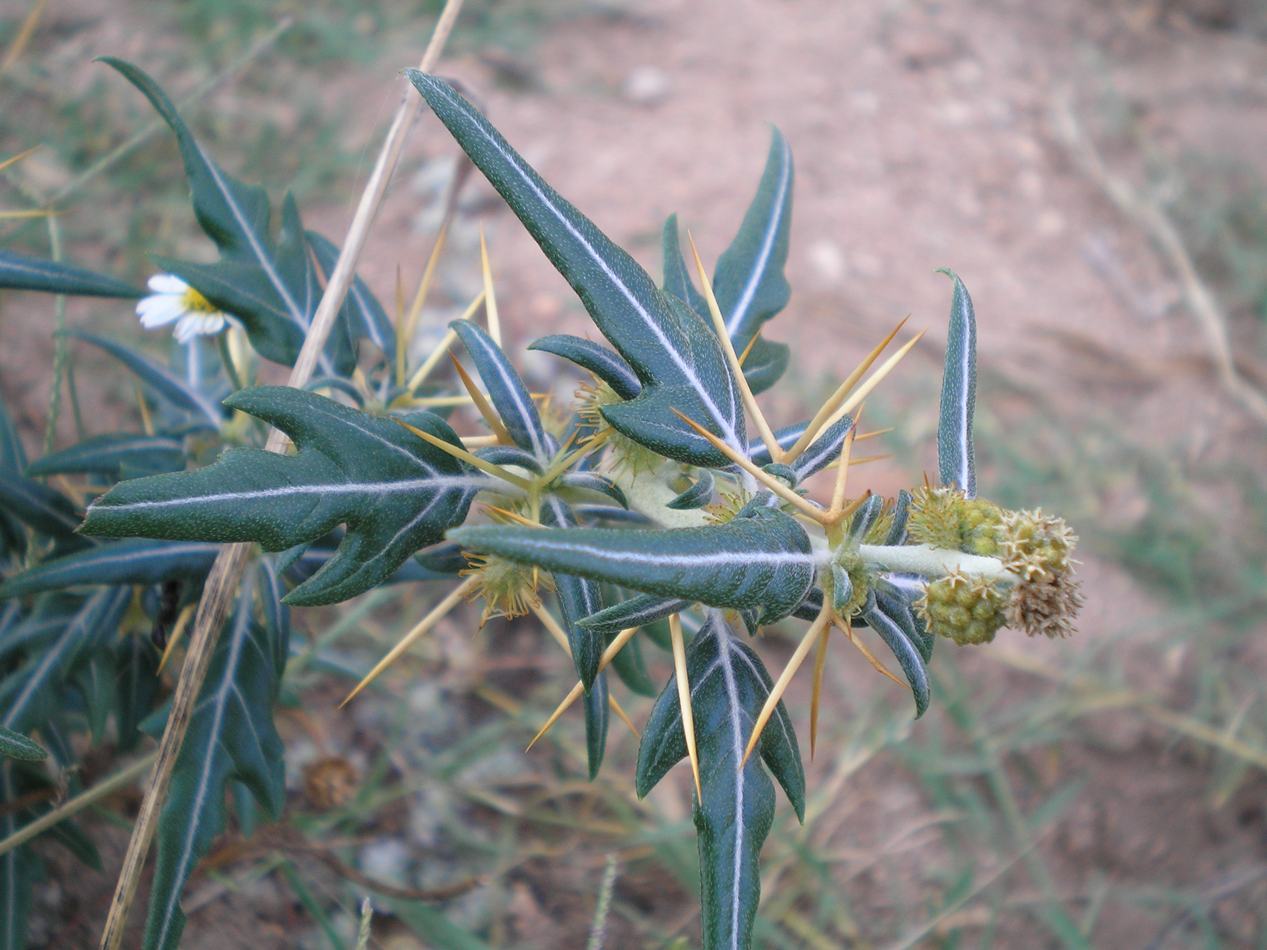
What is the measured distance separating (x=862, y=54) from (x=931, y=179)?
642mm

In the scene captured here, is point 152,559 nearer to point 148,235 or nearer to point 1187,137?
point 148,235

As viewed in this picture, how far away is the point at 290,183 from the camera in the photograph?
2.82 m

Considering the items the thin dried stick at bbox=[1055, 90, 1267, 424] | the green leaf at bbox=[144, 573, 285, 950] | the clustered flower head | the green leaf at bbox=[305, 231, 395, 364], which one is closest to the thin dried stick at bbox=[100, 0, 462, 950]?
the green leaf at bbox=[144, 573, 285, 950]

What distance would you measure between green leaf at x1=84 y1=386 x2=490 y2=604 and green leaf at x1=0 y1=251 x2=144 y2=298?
46cm

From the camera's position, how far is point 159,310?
1.35m

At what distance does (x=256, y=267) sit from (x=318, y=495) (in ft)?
1.60

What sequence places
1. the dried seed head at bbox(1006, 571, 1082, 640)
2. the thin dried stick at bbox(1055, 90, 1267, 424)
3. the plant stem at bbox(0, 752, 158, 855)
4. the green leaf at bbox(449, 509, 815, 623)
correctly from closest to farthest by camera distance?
the green leaf at bbox(449, 509, 815, 623)
the dried seed head at bbox(1006, 571, 1082, 640)
the plant stem at bbox(0, 752, 158, 855)
the thin dried stick at bbox(1055, 90, 1267, 424)

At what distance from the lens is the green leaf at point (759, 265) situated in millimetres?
1266

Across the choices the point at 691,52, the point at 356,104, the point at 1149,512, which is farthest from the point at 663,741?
the point at 691,52

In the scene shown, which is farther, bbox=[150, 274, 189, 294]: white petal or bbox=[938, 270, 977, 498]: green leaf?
bbox=[150, 274, 189, 294]: white petal

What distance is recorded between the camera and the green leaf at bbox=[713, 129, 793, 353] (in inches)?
49.8

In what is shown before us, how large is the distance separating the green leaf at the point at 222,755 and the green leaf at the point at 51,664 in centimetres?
19

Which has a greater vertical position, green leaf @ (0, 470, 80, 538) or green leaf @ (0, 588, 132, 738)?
green leaf @ (0, 470, 80, 538)

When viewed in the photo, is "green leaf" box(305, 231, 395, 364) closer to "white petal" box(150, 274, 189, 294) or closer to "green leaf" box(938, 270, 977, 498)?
"white petal" box(150, 274, 189, 294)
